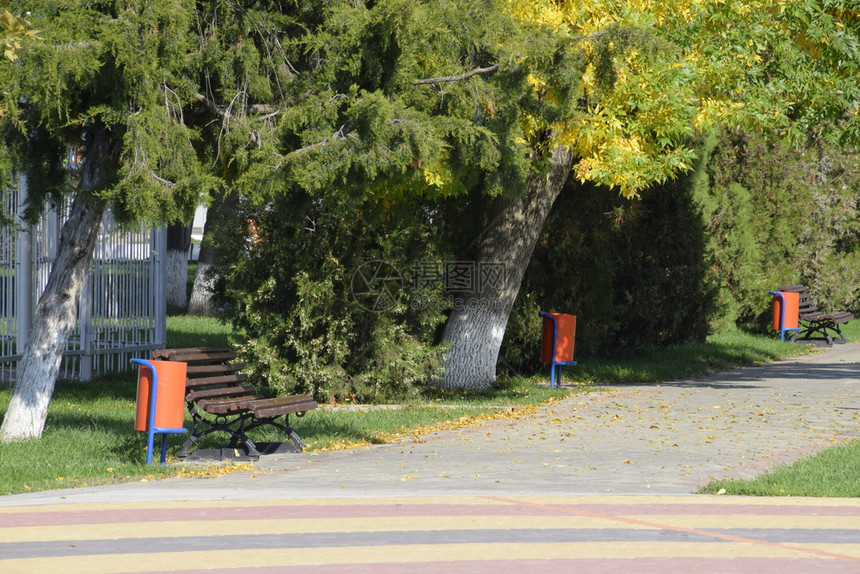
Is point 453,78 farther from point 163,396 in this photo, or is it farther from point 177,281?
point 177,281

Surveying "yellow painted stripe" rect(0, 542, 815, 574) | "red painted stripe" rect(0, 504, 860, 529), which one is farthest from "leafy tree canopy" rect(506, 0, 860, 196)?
"yellow painted stripe" rect(0, 542, 815, 574)

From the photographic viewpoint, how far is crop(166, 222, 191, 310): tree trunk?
946 inches

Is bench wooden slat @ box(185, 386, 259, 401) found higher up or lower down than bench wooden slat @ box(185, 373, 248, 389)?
lower down

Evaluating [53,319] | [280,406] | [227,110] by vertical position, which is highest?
[227,110]

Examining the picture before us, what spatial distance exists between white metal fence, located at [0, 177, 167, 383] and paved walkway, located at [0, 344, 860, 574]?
19.1 feet

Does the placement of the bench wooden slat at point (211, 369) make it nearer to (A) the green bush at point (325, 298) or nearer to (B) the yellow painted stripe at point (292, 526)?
(A) the green bush at point (325, 298)

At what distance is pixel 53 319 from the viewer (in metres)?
9.70

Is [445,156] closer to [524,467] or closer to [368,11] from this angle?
[368,11]

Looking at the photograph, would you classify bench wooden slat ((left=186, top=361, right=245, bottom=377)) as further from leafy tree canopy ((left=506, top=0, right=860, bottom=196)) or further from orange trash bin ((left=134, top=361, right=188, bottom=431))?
leafy tree canopy ((left=506, top=0, right=860, bottom=196))

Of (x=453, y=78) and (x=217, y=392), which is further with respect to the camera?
(x=453, y=78)

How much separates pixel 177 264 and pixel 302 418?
540 inches

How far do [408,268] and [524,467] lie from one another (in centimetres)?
486

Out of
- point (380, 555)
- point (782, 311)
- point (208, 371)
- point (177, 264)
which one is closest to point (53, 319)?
point (208, 371)

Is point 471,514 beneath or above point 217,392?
beneath
